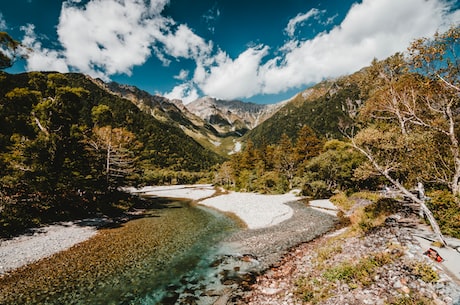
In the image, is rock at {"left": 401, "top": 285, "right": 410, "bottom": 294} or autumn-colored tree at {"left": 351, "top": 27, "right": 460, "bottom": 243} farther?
autumn-colored tree at {"left": 351, "top": 27, "right": 460, "bottom": 243}

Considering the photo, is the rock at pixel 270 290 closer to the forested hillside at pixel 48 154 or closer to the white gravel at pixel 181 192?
the forested hillside at pixel 48 154

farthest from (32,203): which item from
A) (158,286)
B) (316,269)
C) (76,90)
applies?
(316,269)

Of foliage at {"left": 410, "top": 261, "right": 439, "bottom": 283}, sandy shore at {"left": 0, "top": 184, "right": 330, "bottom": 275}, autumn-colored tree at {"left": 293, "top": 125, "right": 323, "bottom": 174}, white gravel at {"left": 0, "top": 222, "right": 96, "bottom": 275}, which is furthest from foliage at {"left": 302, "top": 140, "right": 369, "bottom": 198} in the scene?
white gravel at {"left": 0, "top": 222, "right": 96, "bottom": 275}

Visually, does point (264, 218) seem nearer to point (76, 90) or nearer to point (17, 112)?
point (76, 90)

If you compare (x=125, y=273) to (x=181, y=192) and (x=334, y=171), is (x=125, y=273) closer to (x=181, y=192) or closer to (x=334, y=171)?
(x=334, y=171)

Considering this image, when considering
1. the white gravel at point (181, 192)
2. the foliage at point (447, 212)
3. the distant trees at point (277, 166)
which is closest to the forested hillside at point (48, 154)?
the white gravel at point (181, 192)

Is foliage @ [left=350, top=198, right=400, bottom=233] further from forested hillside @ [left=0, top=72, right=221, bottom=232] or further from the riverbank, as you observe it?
forested hillside @ [left=0, top=72, right=221, bottom=232]

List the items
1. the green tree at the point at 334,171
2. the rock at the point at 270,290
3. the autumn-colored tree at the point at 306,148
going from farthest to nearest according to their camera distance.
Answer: the autumn-colored tree at the point at 306,148
the green tree at the point at 334,171
the rock at the point at 270,290

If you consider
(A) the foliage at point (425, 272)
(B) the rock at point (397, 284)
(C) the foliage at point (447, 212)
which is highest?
(C) the foliage at point (447, 212)

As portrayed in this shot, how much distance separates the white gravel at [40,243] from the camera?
16.1 metres

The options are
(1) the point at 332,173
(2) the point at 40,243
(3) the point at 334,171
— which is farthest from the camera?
(1) the point at 332,173

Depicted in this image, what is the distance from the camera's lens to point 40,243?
64.1 ft

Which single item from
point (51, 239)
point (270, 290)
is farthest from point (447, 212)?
point (51, 239)

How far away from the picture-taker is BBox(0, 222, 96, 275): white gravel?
16.1 meters
